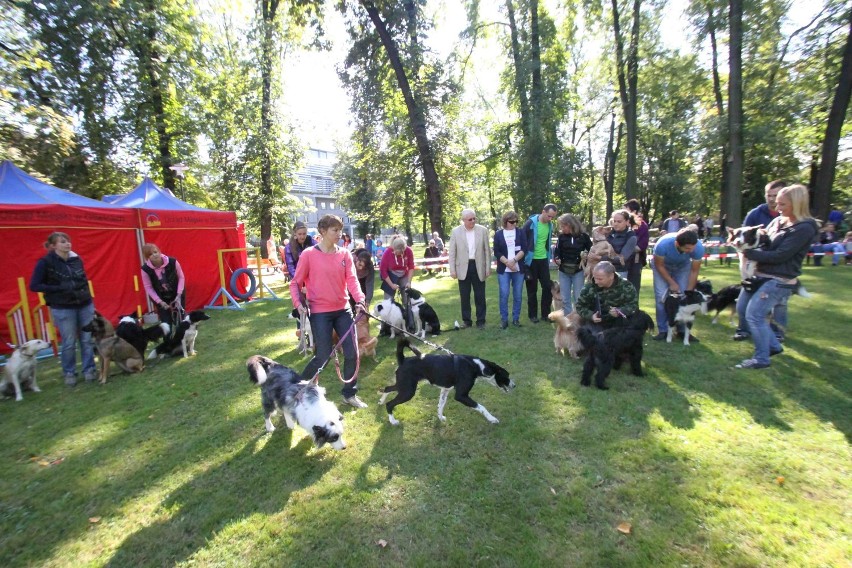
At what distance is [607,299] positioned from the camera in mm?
4973

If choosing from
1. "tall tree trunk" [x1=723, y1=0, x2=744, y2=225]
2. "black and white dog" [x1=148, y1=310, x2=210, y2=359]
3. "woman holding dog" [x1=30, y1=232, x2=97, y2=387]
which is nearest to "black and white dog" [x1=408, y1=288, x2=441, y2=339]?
"black and white dog" [x1=148, y1=310, x2=210, y2=359]

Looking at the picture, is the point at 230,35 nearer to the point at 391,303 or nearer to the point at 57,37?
the point at 57,37

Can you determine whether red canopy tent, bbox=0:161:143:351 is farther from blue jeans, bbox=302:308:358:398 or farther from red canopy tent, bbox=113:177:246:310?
blue jeans, bbox=302:308:358:398

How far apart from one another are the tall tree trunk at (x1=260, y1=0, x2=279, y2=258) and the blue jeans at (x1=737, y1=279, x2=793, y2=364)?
1959cm

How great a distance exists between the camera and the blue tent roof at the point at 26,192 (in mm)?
7223

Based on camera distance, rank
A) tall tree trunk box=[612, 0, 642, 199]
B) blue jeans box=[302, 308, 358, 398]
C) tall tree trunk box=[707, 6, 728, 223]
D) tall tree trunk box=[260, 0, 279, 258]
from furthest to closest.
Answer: tall tree trunk box=[260, 0, 279, 258], tall tree trunk box=[612, 0, 642, 199], tall tree trunk box=[707, 6, 728, 223], blue jeans box=[302, 308, 358, 398]

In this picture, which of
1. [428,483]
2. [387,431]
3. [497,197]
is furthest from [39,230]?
[497,197]

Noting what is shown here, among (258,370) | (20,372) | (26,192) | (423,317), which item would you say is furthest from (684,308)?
(26,192)

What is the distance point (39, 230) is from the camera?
7.11 meters

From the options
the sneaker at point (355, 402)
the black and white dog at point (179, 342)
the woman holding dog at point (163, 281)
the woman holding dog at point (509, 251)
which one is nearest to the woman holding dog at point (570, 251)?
the woman holding dog at point (509, 251)

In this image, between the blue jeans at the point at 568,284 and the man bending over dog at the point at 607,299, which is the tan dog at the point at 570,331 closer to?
the man bending over dog at the point at 607,299

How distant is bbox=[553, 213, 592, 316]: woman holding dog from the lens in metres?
6.32

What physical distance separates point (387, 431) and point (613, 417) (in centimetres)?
212

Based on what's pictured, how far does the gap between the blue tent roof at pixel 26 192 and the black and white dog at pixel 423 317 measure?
6.45m
